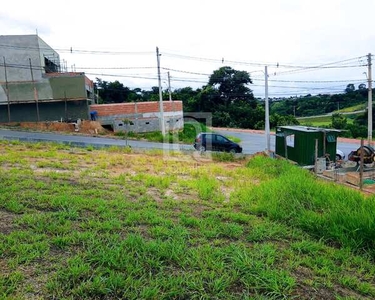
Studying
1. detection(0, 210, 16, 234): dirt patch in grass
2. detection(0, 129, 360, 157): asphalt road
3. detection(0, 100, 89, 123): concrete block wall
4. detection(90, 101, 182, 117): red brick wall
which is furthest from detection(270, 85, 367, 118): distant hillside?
detection(0, 210, 16, 234): dirt patch in grass

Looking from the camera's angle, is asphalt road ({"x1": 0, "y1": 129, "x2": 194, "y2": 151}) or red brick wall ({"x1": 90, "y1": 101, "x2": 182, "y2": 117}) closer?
asphalt road ({"x1": 0, "y1": 129, "x2": 194, "y2": 151})

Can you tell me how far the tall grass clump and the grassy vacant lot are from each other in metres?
0.02

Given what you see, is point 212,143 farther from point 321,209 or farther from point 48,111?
point 48,111

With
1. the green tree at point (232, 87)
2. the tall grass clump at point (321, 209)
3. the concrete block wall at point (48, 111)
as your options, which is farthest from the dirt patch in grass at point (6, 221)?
the green tree at point (232, 87)

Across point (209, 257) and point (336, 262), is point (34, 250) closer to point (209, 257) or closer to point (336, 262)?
point (209, 257)

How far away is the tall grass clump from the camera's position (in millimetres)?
3967

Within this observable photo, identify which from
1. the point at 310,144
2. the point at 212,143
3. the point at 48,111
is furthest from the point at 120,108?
the point at 310,144

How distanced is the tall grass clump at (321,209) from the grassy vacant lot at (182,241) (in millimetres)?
16

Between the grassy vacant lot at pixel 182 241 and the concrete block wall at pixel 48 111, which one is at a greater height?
the concrete block wall at pixel 48 111

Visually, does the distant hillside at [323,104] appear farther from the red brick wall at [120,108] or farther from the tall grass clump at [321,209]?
the tall grass clump at [321,209]

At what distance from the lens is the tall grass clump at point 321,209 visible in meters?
3.97

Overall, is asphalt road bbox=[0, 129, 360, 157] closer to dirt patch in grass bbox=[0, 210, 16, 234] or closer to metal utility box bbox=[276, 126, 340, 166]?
metal utility box bbox=[276, 126, 340, 166]

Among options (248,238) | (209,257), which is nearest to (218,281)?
(209,257)

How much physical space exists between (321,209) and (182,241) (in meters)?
2.76
